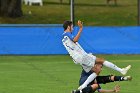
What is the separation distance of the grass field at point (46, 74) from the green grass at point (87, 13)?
475 inches

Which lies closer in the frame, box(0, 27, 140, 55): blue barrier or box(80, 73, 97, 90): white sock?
box(80, 73, 97, 90): white sock

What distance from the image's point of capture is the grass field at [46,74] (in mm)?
14094

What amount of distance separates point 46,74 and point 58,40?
280 inches

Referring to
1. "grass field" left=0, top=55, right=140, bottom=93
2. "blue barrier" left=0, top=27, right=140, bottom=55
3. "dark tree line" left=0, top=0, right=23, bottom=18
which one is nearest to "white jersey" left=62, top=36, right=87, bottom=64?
"grass field" left=0, top=55, right=140, bottom=93

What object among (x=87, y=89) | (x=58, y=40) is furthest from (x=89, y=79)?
(x=58, y=40)

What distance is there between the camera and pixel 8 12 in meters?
36.1

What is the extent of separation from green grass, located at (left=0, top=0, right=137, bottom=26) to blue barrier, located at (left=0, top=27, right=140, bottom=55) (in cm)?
1028

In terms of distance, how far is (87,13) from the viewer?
130ft

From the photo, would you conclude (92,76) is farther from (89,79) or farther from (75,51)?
(75,51)

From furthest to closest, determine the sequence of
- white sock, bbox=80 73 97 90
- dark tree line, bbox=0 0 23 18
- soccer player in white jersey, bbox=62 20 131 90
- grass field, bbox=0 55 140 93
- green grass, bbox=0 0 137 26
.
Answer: green grass, bbox=0 0 137 26, dark tree line, bbox=0 0 23 18, grass field, bbox=0 55 140 93, white sock, bbox=80 73 97 90, soccer player in white jersey, bbox=62 20 131 90

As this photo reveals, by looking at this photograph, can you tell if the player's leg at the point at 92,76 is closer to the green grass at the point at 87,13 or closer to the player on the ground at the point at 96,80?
the player on the ground at the point at 96,80

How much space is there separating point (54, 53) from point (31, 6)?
64.5 ft

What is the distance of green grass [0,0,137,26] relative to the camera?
3622 cm

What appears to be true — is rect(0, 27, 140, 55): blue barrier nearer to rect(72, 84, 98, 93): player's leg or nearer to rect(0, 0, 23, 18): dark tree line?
rect(0, 0, 23, 18): dark tree line
